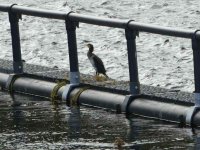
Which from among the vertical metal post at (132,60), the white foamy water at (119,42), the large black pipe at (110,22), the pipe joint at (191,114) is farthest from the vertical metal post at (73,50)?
the white foamy water at (119,42)

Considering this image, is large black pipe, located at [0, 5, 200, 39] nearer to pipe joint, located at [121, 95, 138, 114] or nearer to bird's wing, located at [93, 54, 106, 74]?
pipe joint, located at [121, 95, 138, 114]

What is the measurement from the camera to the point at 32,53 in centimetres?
2086

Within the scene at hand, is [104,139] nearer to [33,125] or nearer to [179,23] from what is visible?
[33,125]

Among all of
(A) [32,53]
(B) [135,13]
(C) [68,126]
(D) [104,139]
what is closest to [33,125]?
(C) [68,126]

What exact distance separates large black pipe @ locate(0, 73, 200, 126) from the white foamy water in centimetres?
275

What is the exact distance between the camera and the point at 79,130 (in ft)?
42.4

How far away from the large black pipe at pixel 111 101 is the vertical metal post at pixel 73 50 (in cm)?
14

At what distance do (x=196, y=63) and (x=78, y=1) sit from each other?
13.7 meters

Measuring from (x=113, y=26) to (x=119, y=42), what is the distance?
24.7 ft

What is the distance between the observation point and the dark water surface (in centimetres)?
1205

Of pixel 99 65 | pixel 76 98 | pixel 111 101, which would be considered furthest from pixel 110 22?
pixel 99 65

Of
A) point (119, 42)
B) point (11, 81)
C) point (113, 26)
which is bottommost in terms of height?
point (119, 42)

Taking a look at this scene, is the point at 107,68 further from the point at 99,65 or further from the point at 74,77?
the point at 74,77

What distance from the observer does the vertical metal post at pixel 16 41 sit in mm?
15641
